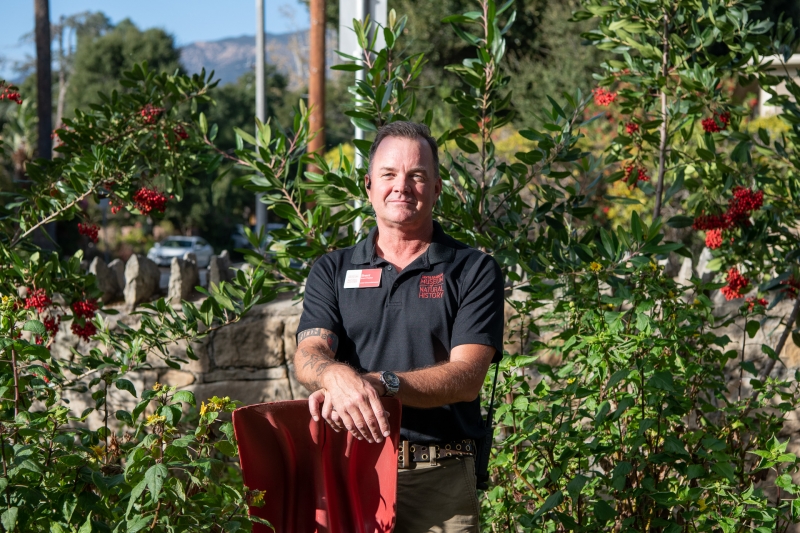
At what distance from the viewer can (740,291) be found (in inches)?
155

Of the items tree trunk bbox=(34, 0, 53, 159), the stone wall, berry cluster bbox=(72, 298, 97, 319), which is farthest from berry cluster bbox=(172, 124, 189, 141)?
tree trunk bbox=(34, 0, 53, 159)

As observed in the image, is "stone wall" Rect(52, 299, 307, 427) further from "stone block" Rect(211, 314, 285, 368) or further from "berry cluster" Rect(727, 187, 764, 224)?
"berry cluster" Rect(727, 187, 764, 224)

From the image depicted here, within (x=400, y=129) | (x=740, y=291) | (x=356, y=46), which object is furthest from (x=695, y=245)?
(x=400, y=129)

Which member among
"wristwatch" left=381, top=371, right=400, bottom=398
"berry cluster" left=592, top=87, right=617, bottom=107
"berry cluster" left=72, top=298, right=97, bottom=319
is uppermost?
"berry cluster" left=592, top=87, right=617, bottom=107

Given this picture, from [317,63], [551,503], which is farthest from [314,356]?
[317,63]

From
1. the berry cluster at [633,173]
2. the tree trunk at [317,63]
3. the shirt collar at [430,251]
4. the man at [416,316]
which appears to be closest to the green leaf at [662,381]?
the man at [416,316]

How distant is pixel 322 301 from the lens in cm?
230

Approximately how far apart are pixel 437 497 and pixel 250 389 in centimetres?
287

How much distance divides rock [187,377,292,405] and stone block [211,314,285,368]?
0.39 feet

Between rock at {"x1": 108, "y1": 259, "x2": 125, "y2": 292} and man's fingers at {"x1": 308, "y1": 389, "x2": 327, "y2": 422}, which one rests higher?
man's fingers at {"x1": 308, "y1": 389, "x2": 327, "y2": 422}

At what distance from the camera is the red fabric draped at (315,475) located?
77.3 inches

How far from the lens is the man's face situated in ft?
7.34

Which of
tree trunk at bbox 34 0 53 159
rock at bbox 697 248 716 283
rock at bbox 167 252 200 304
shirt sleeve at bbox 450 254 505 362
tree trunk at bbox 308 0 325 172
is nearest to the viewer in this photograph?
shirt sleeve at bbox 450 254 505 362

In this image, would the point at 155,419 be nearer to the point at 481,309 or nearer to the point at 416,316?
the point at 416,316
